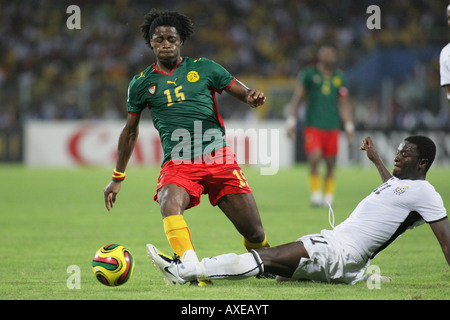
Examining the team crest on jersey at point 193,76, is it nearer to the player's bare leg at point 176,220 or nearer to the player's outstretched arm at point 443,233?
the player's bare leg at point 176,220

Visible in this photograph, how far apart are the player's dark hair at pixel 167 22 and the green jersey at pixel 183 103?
1.09 feet

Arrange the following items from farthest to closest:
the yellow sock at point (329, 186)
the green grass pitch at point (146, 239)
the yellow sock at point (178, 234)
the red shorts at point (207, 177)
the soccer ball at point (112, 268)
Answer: the yellow sock at point (329, 186), the red shorts at point (207, 177), the yellow sock at point (178, 234), the soccer ball at point (112, 268), the green grass pitch at point (146, 239)

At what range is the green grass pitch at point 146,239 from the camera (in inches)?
203

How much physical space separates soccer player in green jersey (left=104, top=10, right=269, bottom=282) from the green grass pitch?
69 centimetres

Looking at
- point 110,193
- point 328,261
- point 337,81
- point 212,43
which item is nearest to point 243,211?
point 328,261

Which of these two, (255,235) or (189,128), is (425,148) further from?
(189,128)

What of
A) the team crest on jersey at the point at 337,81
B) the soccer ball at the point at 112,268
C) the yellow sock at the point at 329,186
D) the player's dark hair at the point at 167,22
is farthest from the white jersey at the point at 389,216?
the team crest on jersey at the point at 337,81

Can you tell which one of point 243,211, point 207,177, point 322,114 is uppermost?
point 322,114

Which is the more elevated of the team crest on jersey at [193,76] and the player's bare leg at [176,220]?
the team crest on jersey at [193,76]

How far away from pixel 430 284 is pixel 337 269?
0.80m

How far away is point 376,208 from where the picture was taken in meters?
5.41

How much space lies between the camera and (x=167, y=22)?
598cm

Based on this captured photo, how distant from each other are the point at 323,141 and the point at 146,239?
189 inches
